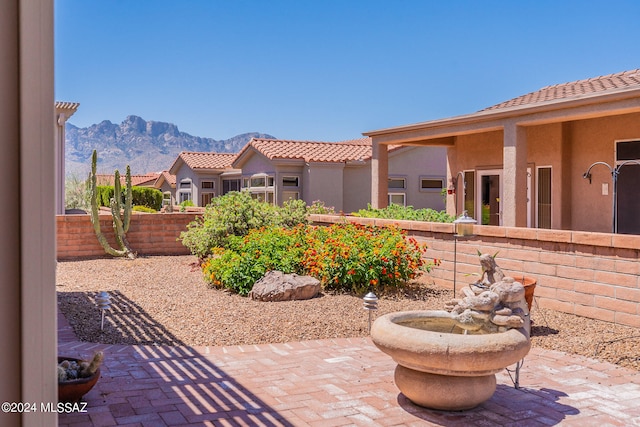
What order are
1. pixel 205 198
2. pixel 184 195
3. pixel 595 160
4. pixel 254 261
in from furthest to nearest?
pixel 184 195, pixel 205 198, pixel 595 160, pixel 254 261

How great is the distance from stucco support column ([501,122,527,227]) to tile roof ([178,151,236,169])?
21.0 m

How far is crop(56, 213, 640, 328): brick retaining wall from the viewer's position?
298 inches

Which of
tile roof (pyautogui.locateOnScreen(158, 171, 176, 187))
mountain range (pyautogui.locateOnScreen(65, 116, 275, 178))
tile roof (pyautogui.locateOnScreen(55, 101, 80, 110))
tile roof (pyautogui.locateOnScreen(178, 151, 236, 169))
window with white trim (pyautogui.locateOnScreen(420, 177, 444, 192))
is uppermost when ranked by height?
mountain range (pyautogui.locateOnScreen(65, 116, 275, 178))

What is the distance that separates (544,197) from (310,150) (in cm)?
1223

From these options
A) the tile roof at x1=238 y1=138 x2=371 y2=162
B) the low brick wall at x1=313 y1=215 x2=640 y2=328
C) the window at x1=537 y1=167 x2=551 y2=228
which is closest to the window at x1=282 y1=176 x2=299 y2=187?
the tile roof at x1=238 y1=138 x2=371 y2=162

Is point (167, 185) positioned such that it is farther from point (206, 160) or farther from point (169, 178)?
point (206, 160)

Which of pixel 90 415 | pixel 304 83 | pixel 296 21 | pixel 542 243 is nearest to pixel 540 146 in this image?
pixel 542 243

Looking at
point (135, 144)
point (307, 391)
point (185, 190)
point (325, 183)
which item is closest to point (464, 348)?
point (307, 391)

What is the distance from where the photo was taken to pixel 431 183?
25.9 meters

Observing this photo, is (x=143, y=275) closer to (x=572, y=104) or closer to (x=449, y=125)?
(x=449, y=125)

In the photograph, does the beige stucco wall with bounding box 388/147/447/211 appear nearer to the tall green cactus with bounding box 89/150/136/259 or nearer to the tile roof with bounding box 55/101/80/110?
the tile roof with bounding box 55/101/80/110

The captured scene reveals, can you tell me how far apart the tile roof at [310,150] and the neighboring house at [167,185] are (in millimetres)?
13708

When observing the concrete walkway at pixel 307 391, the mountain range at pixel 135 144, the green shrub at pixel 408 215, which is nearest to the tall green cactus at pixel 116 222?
the green shrub at pixel 408 215

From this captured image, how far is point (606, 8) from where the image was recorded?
3431 cm
